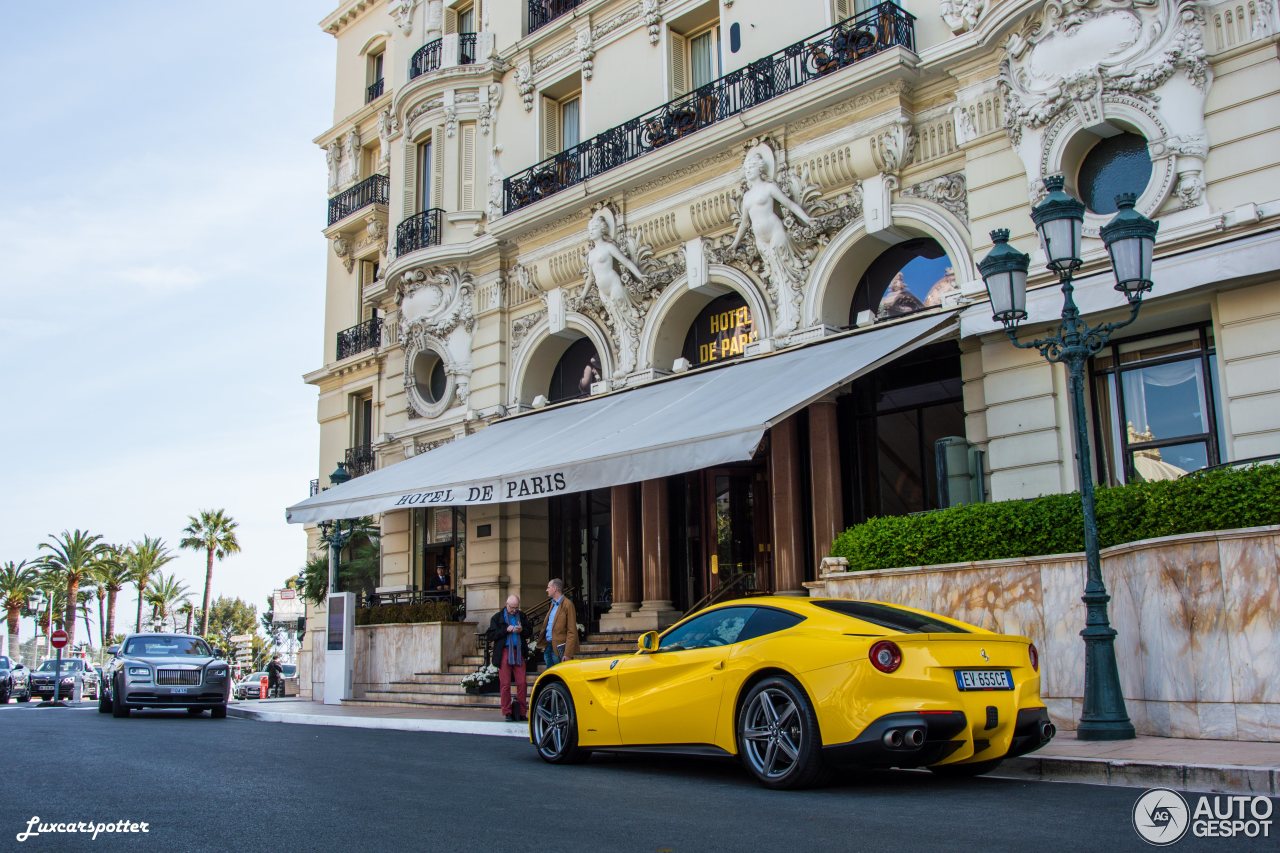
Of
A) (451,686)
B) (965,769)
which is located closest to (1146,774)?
(965,769)

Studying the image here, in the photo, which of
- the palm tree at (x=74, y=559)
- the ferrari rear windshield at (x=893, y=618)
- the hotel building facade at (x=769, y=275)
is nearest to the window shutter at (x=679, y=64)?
the hotel building facade at (x=769, y=275)

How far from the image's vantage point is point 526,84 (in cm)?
2189

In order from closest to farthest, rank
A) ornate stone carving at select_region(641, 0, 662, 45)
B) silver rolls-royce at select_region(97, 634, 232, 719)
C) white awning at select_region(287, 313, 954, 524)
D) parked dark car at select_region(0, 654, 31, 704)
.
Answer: white awning at select_region(287, 313, 954, 524) < silver rolls-royce at select_region(97, 634, 232, 719) < ornate stone carving at select_region(641, 0, 662, 45) < parked dark car at select_region(0, 654, 31, 704)

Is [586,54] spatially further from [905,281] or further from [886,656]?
[886,656]

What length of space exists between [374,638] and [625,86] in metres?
10.7

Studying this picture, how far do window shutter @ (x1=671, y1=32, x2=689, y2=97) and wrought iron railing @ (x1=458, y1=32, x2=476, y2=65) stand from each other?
562cm

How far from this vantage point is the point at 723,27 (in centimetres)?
1845

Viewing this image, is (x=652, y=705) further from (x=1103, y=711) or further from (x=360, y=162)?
(x=360, y=162)

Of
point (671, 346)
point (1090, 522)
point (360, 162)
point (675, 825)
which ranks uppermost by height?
point (360, 162)

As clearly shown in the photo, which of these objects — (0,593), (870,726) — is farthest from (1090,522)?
Result: (0,593)

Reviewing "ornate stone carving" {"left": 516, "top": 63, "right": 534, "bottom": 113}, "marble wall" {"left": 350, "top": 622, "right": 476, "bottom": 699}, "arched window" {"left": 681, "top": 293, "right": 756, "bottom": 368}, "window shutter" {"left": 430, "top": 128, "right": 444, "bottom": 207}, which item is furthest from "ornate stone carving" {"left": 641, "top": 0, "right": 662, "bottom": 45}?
"marble wall" {"left": 350, "top": 622, "right": 476, "bottom": 699}

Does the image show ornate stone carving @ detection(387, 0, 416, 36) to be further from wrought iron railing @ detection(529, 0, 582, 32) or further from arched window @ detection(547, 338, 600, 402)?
arched window @ detection(547, 338, 600, 402)

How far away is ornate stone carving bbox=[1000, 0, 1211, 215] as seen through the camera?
12477 millimetres

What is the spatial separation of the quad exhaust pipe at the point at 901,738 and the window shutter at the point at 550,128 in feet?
55.2
